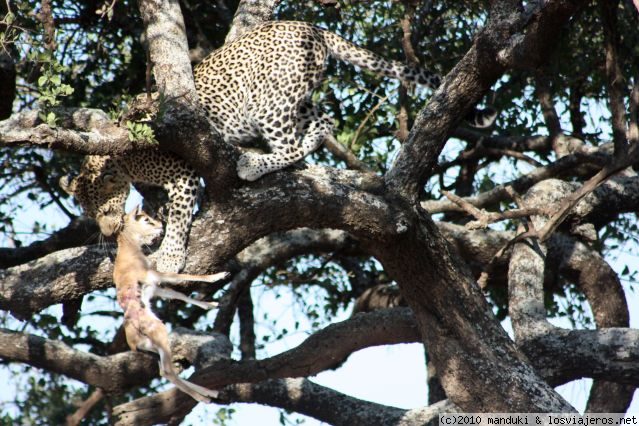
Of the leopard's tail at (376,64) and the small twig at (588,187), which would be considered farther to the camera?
the leopard's tail at (376,64)

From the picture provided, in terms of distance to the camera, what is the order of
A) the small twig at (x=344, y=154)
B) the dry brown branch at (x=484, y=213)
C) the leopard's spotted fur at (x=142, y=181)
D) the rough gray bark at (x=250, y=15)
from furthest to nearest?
1. the small twig at (x=344, y=154)
2. the rough gray bark at (x=250, y=15)
3. the dry brown branch at (x=484, y=213)
4. the leopard's spotted fur at (x=142, y=181)

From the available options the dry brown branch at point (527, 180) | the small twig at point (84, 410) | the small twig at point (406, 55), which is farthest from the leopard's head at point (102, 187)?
the dry brown branch at point (527, 180)

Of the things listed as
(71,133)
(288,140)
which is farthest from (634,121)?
(71,133)

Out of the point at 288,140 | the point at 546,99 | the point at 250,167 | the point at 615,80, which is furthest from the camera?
the point at 546,99

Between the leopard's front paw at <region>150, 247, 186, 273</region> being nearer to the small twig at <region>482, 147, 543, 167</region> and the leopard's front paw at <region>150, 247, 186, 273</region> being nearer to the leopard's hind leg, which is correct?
the leopard's hind leg

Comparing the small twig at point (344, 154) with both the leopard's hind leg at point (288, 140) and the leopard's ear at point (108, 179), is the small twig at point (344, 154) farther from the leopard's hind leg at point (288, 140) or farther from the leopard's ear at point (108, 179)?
the leopard's ear at point (108, 179)

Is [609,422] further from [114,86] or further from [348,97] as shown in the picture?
[114,86]

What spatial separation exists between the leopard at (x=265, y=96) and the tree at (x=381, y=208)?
436 mm

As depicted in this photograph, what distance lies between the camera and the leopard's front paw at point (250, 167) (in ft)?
19.0

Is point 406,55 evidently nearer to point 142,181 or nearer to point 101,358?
point 142,181

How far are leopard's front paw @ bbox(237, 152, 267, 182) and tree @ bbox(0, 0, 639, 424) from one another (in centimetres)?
5

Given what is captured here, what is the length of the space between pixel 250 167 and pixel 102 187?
1404mm

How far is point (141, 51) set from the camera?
873 cm

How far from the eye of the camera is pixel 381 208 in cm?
598
